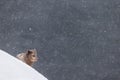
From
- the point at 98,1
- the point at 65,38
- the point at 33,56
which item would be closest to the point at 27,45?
the point at 65,38

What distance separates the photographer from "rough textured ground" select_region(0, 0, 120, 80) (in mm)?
2293

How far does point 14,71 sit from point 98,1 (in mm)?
2168

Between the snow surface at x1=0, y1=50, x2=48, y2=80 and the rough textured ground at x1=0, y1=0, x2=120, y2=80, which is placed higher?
the snow surface at x1=0, y1=50, x2=48, y2=80

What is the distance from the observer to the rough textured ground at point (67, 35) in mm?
2293

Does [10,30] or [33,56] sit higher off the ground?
[33,56]

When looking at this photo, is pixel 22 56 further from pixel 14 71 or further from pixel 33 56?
pixel 14 71

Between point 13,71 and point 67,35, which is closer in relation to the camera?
point 13,71

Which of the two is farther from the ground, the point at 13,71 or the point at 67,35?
the point at 13,71

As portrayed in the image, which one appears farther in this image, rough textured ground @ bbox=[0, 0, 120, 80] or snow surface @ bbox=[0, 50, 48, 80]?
rough textured ground @ bbox=[0, 0, 120, 80]

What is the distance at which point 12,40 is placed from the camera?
2.49 metres

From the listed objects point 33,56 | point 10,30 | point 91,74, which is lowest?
point 91,74

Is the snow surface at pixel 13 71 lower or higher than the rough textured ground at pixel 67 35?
higher

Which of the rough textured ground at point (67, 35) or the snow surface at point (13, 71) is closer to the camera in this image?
the snow surface at point (13, 71)

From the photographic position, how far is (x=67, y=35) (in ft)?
8.32
